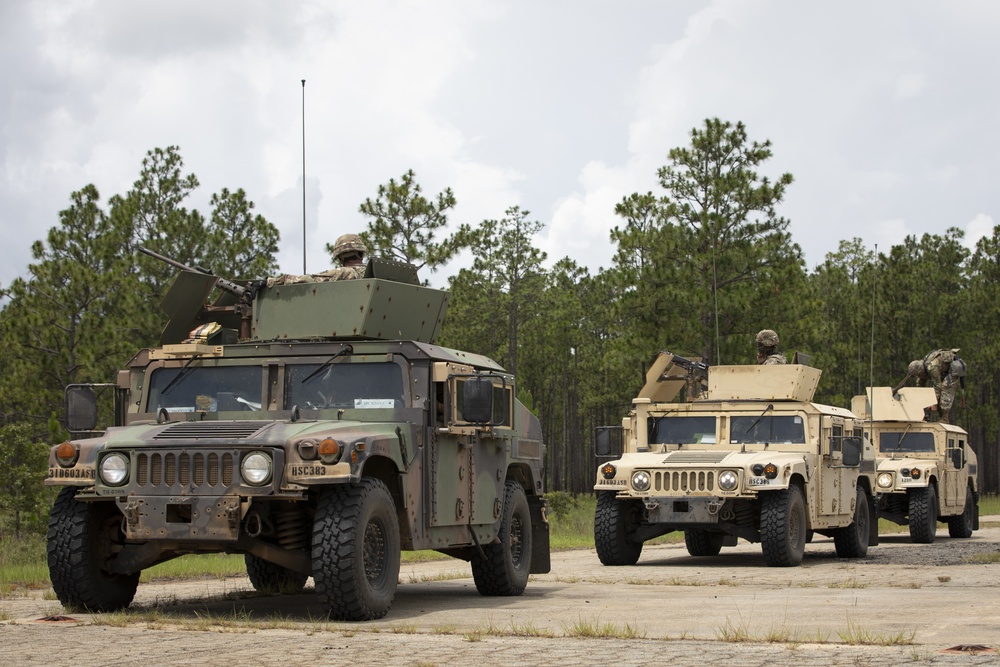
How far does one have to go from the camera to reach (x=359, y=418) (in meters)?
10.3

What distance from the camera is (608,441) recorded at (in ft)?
54.7

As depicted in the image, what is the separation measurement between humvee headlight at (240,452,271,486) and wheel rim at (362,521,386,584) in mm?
795

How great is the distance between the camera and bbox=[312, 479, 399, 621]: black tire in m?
9.15

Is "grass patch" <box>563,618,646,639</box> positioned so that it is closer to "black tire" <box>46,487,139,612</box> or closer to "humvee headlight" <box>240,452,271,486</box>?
"humvee headlight" <box>240,452,271,486</box>

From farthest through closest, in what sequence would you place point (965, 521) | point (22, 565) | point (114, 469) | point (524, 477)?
1. point (965, 521)
2. point (22, 565)
3. point (524, 477)
4. point (114, 469)

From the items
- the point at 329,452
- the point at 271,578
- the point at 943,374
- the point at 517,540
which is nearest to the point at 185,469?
the point at 329,452

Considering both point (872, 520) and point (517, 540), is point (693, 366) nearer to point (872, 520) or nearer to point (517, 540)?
point (872, 520)

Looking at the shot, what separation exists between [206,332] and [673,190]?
2056 cm

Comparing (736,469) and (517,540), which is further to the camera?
(736,469)

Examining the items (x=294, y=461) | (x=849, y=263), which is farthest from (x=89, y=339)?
(x=849, y=263)

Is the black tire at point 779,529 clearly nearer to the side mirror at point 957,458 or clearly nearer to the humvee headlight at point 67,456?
the humvee headlight at point 67,456

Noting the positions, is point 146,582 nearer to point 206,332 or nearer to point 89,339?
point 206,332

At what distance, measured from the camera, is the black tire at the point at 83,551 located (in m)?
9.62

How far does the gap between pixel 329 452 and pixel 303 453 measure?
0.18 m
